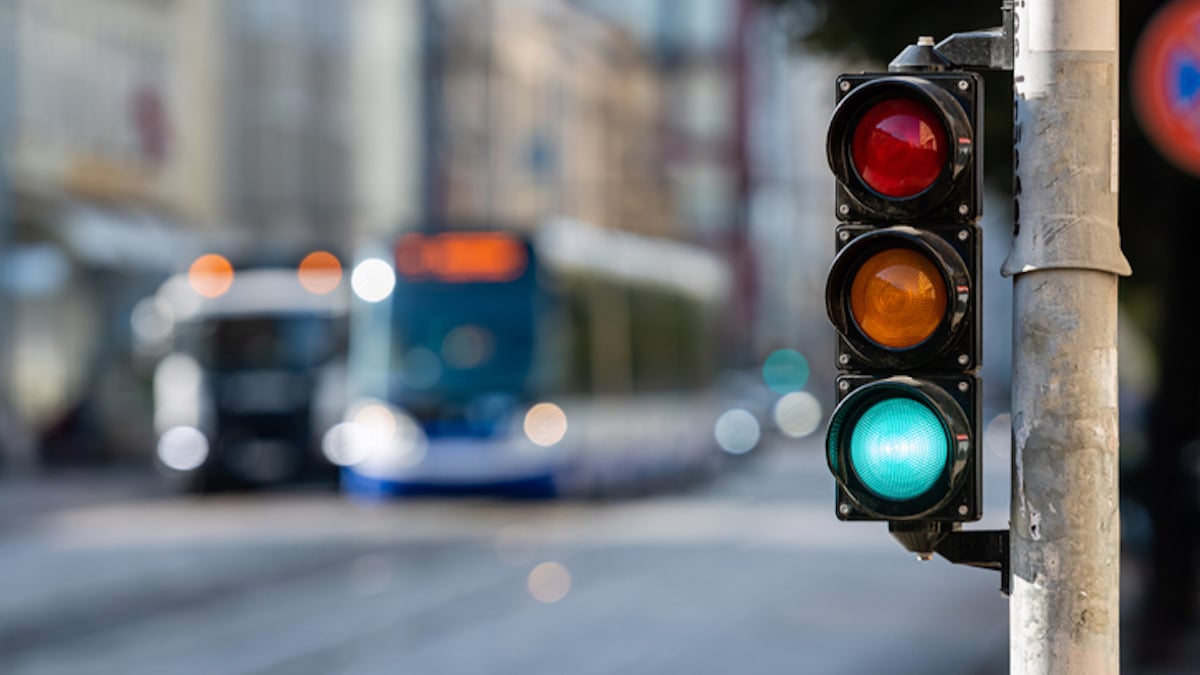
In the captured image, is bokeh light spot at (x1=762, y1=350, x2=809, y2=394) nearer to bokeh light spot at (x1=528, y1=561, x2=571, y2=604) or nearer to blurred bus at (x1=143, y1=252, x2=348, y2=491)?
blurred bus at (x1=143, y1=252, x2=348, y2=491)

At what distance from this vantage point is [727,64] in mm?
80250

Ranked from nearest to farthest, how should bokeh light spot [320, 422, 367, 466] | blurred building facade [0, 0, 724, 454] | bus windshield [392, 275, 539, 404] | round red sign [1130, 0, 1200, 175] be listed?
round red sign [1130, 0, 1200, 175]
bus windshield [392, 275, 539, 404]
bokeh light spot [320, 422, 367, 466]
blurred building facade [0, 0, 724, 454]

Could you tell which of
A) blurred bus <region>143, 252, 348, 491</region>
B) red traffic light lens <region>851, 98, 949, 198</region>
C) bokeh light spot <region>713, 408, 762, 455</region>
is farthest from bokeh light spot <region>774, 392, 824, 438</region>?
red traffic light lens <region>851, 98, 949, 198</region>

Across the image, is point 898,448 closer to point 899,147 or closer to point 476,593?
point 899,147

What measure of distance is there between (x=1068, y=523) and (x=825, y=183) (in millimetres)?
107088

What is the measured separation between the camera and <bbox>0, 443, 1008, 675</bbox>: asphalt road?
11.2 meters

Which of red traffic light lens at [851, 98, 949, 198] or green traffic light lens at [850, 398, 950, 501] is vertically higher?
red traffic light lens at [851, 98, 949, 198]

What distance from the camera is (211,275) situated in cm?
2595

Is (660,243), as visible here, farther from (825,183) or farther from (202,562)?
(825,183)

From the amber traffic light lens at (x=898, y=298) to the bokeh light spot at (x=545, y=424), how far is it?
59.3ft

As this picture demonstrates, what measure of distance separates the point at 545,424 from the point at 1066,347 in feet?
60.2

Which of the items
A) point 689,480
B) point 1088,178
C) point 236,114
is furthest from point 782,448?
point 1088,178

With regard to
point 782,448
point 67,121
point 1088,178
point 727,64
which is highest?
point 727,64

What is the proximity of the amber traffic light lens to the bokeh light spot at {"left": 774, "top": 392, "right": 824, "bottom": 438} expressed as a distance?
4745cm
